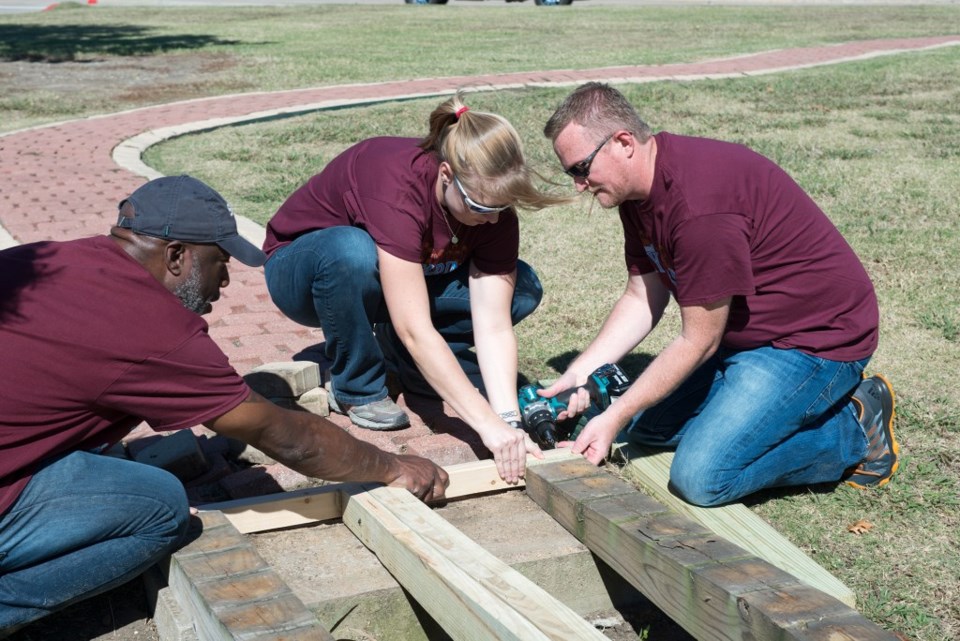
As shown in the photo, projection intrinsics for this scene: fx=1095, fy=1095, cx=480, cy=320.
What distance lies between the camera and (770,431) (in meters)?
3.77

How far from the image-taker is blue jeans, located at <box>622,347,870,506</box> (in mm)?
3758

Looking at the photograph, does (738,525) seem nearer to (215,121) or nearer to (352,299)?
(352,299)

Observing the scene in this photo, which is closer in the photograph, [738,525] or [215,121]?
[738,525]

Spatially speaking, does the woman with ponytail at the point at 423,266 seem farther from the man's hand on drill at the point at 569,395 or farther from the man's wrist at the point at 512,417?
the man's hand on drill at the point at 569,395

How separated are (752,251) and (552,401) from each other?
3.16 feet

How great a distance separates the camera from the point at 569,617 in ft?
9.19

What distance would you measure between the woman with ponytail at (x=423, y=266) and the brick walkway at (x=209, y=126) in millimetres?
823

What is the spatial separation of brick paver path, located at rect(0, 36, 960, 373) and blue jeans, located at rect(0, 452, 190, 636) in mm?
1898

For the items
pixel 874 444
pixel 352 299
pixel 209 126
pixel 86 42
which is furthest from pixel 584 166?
pixel 86 42

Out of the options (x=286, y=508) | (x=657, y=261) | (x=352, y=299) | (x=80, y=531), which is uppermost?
(x=657, y=261)

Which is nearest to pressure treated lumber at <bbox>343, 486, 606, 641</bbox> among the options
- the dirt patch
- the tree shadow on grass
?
the dirt patch

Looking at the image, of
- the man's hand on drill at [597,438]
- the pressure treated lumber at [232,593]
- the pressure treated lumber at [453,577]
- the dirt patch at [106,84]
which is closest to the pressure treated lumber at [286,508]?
the pressure treated lumber at [453,577]

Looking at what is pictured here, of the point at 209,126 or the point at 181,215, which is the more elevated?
the point at 181,215

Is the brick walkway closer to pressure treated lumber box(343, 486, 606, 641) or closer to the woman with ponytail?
the woman with ponytail
